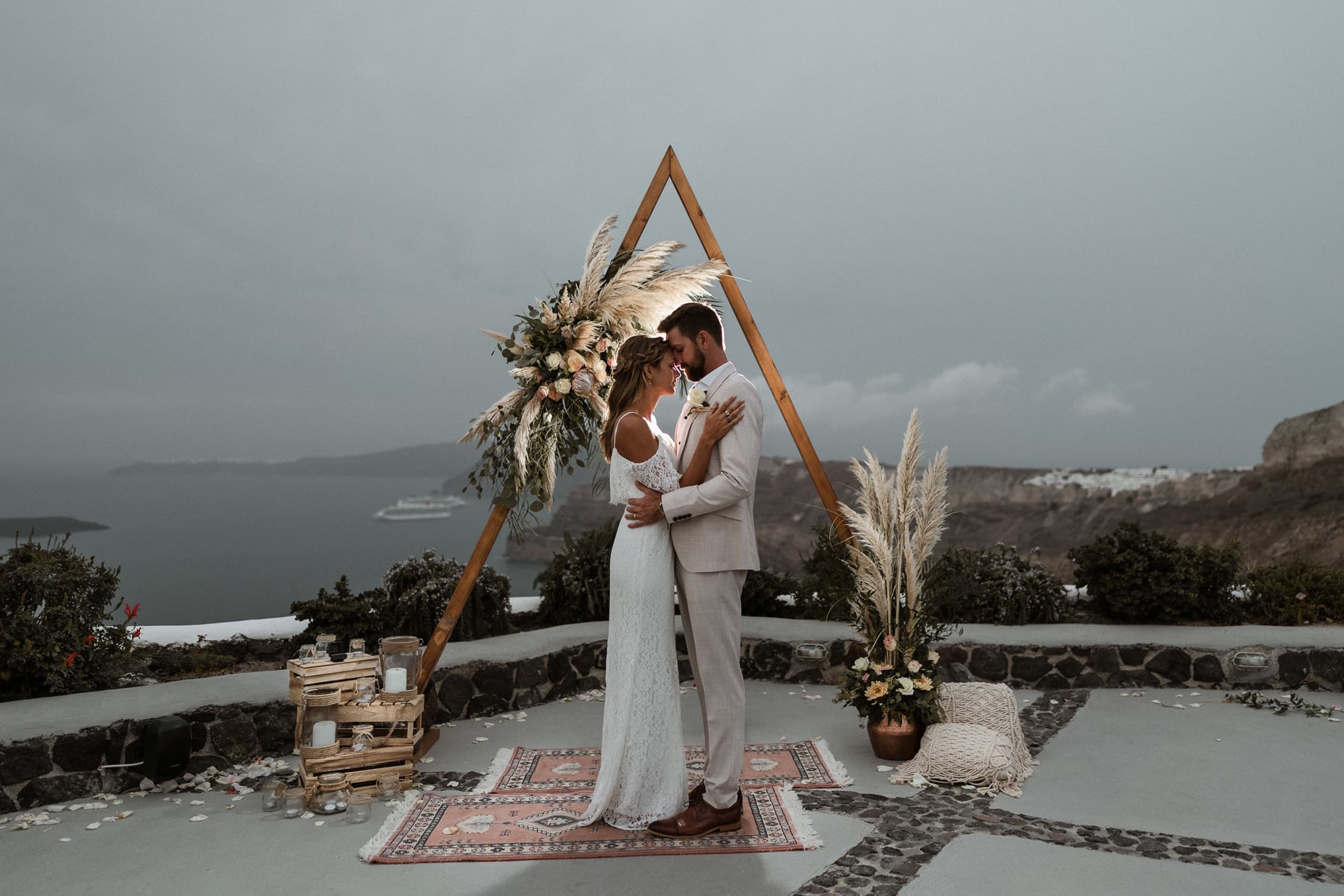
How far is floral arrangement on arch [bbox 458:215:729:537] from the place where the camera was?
4.75m

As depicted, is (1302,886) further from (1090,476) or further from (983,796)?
(1090,476)

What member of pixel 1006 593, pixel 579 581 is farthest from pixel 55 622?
pixel 1006 593

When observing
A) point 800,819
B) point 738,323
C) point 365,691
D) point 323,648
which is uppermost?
point 738,323

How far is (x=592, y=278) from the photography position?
482cm

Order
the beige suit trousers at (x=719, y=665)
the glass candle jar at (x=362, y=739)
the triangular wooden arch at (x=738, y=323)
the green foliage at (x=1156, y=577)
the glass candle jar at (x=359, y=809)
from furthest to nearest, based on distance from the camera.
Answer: the green foliage at (x=1156, y=577), the triangular wooden arch at (x=738, y=323), the glass candle jar at (x=362, y=739), the glass candle jar at (x=359, y=809), the beige suit trousers at (x=719, y=665)

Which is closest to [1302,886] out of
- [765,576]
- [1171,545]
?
[1171,545]

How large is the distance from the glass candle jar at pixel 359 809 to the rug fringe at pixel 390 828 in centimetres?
10

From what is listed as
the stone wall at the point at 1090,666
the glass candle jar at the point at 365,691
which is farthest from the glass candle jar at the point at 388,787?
the stone wall at the point at 1090,666

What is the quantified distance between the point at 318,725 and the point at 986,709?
11.5ft

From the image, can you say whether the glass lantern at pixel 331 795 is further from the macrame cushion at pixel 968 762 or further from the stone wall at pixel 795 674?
the macrame cushion at pixel 968 762

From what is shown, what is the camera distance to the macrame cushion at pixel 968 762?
14.1ft

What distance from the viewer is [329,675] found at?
442cm

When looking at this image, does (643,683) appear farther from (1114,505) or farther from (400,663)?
(1114,505)

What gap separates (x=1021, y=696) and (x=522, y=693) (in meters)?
3.47
